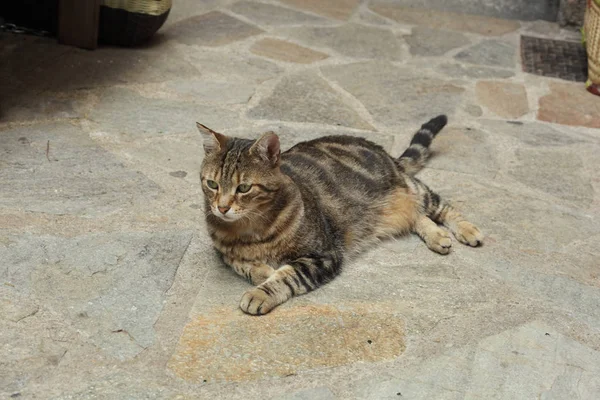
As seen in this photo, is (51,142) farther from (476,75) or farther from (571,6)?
(571,6)

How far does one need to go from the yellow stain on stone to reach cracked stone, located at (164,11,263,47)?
3806mm

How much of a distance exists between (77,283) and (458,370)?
1727mm

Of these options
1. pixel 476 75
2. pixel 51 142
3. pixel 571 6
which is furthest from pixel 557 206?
pixel 571 6

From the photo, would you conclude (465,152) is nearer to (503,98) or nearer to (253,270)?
(503,98)

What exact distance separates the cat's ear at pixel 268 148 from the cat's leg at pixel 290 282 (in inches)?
19.7

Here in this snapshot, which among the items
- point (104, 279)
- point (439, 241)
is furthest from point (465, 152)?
point (104, 279)

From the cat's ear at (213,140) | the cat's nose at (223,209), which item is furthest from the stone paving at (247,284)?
the cat's ear at (213,140)

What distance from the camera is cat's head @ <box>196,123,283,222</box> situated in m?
3.72

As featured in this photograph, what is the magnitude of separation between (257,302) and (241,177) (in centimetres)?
57

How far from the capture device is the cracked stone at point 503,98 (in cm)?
618

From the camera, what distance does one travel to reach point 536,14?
27.4ft

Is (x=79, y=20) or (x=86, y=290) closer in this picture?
(x=86, y=290)

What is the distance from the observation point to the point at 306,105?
5926 mm

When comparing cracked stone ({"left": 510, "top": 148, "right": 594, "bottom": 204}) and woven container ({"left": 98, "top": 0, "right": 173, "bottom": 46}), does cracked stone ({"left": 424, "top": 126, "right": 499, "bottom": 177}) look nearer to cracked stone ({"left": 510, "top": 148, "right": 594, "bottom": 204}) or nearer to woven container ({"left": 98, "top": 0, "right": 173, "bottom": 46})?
cracked stone ({"left": 510, "top": 148, "right": 594, "bottom": 204})
